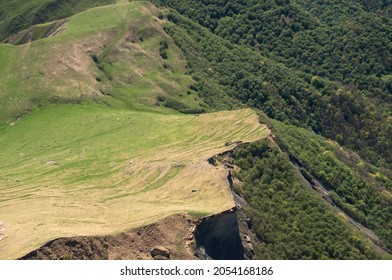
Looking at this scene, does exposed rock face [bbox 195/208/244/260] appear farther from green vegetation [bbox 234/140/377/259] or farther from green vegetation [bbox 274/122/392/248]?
green vegetation [bbox 274/122/392/248]

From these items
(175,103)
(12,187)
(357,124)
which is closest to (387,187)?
(357,124)

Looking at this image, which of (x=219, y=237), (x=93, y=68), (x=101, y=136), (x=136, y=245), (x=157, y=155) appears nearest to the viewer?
(x=136, y=245)

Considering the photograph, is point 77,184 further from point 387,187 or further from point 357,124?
point 357,124

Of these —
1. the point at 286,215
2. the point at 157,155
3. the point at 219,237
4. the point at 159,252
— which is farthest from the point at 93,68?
the point at 159,252

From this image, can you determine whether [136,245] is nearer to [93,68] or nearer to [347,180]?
[347,180]

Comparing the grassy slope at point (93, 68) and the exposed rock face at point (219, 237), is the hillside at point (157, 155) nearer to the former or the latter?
the grassy slope at point (93, 68)

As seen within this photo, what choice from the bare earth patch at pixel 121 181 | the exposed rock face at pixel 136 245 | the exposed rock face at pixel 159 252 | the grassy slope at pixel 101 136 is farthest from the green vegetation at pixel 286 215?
the exposed rock face at pixel 159 252

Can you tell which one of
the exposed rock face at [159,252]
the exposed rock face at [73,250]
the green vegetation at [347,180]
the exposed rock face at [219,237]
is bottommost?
the green vegetation at [347,180]
